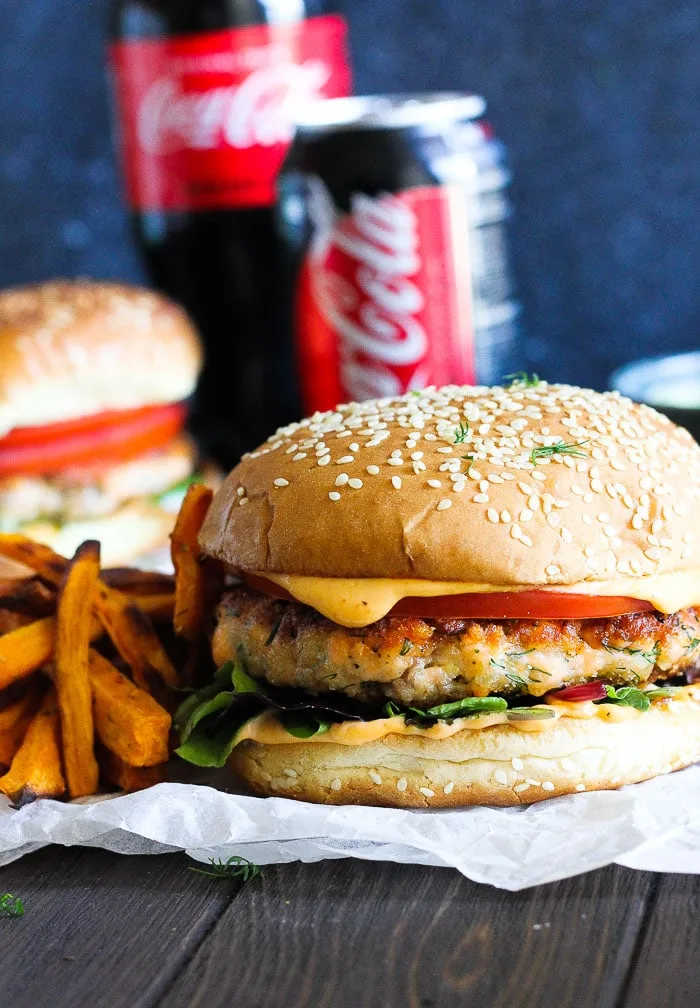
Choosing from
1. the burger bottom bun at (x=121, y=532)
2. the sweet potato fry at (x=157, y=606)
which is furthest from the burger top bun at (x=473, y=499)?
the burger bottom bun at (x=121, y=532)

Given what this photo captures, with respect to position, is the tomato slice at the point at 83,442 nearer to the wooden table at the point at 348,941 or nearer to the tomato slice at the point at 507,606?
the wooden table at the point at 348,941

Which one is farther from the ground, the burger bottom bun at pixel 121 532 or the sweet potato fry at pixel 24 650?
the sweet potato fry at pixel 24 650

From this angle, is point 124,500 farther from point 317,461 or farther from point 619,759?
point 619,759

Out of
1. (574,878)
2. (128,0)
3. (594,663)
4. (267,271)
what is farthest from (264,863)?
(128,0)

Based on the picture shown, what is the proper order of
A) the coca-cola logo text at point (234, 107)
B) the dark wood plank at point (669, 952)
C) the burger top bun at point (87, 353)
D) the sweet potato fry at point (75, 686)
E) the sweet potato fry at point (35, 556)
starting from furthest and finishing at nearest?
the coca-cola logo text at point (234, 107) < the burger top bun at point (87, 353) < the sweet potato fry at point (35, 556) < the sweet potato fry at point (75, 686) < the dark wood plank at point (669, 952)

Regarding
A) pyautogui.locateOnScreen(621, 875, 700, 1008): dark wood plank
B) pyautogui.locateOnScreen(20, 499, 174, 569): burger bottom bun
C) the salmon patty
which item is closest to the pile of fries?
the salmon patty

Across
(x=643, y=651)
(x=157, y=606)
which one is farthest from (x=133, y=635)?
(x=643, y=651)
